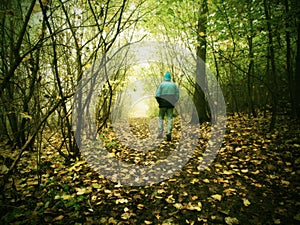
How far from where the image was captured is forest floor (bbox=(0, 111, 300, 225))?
2340mm

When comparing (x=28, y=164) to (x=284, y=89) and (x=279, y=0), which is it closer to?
(x=279, y=0)

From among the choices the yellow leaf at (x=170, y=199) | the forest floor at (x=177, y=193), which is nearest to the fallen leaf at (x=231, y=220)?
the forest floor at (x=177, y=193)

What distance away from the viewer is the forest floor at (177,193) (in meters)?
2.34

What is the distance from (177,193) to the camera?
2.92 m

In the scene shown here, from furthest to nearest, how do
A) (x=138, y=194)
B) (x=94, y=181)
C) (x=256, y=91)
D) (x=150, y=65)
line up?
(x=150, y=65), (x=256, y=91), (x=94, y=181), (x=138, y=194)

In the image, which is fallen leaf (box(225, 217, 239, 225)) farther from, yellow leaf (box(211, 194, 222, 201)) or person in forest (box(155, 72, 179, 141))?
person in forest (box(155, 72, 179, 141))

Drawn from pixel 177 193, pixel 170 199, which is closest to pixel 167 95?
pixel 177 193

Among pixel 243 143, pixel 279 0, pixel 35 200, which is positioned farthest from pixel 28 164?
pixel 279 0

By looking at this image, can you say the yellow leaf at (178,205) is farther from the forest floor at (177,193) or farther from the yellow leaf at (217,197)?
the yellow leaf at (217,197)

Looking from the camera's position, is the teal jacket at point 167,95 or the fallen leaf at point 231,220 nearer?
the fallen leaf at point 231,220

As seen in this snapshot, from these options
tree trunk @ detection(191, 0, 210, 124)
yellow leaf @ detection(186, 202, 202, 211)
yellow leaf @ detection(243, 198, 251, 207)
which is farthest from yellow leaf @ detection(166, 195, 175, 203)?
tree trunk @ detection(191, 0, 210, 124)

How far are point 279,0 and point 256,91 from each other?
509 cm

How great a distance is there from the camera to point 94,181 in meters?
3.27

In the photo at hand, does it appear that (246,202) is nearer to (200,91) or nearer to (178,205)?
(178,205)
